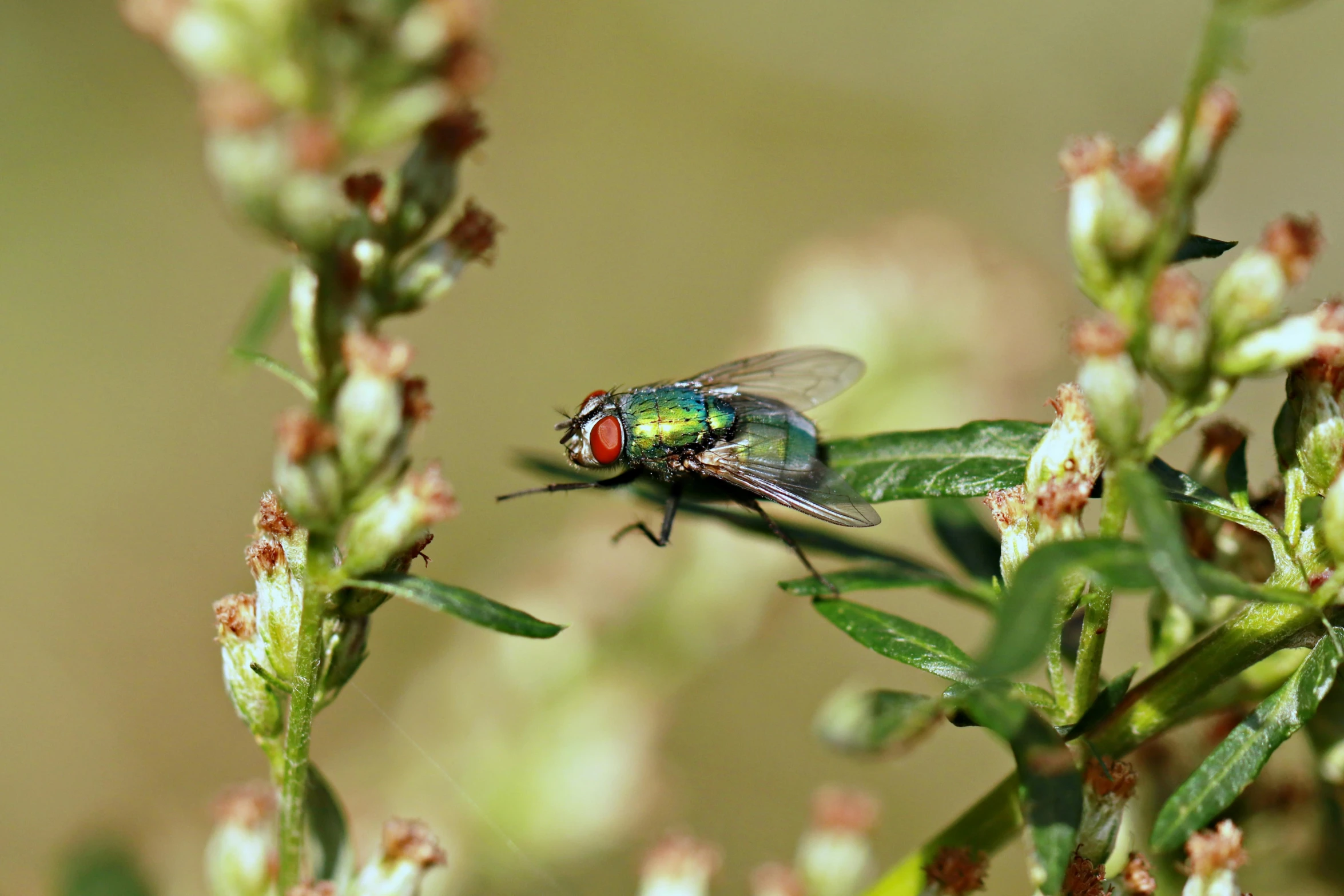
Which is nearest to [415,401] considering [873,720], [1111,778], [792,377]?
[873,720]

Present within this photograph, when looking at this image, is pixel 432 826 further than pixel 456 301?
No

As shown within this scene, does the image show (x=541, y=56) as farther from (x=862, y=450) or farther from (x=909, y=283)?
(x=862, y=450)

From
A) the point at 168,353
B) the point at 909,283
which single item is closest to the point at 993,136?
the point at 909,283

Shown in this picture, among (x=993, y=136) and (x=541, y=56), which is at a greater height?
(x=541, y=56)

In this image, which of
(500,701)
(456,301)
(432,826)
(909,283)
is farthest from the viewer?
(456,301)

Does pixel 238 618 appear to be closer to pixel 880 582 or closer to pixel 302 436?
pixel 302 436

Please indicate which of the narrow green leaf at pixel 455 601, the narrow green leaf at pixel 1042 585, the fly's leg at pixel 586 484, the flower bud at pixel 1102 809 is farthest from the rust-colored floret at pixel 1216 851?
the fly's leg at pixel 586 484

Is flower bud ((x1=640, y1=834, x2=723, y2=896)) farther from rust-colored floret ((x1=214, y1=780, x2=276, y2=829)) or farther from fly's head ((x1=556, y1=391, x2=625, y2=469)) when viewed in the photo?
fly's head ((x1=556, y1=391, x2=625, y2=469))
